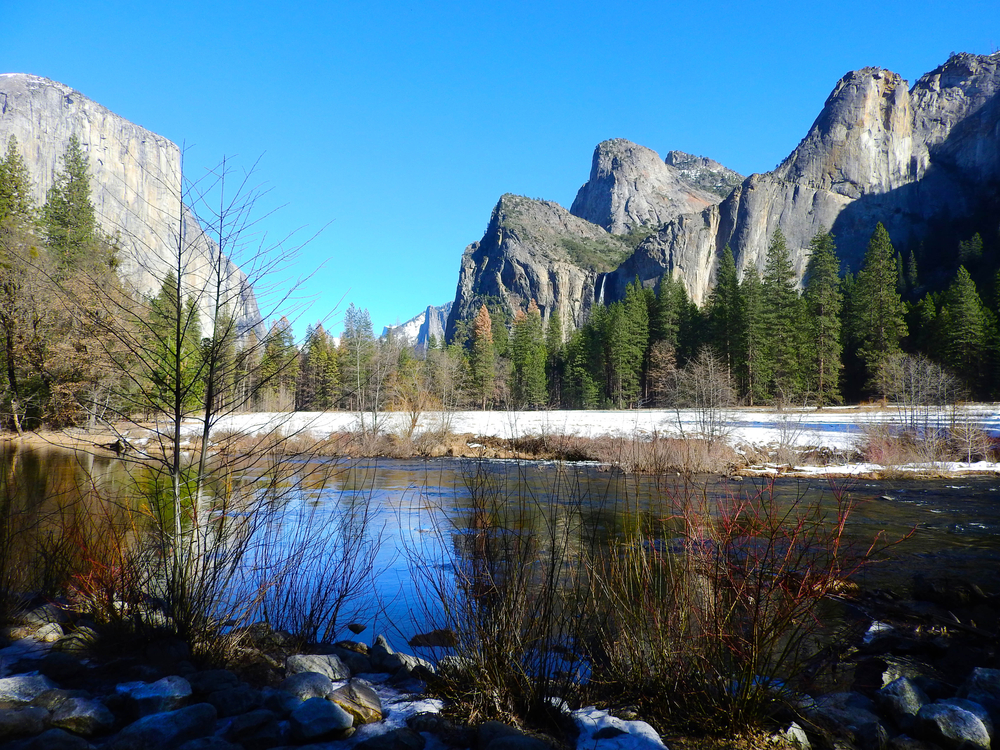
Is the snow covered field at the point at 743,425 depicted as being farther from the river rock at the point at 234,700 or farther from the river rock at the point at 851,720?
the river rock at the point at 234,700

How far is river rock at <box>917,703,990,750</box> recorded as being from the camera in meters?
3.25

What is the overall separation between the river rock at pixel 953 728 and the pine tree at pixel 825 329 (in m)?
47.8

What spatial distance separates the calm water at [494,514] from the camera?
14.5 feet

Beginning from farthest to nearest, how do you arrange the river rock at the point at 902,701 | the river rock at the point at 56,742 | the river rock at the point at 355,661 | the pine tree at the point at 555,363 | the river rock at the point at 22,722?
the pine tree at the point at 555,363
the river rock at the point at 355,661
the river rock at the point at 902,701
the river rock at the point at 22,722
the river rock at the point at 56,742

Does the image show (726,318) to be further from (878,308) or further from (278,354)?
(278,354)

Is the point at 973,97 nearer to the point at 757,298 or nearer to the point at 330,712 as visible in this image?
the point at 757,298

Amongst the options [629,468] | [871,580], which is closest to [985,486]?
[629,468]

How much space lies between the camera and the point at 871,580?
7551 millimetres

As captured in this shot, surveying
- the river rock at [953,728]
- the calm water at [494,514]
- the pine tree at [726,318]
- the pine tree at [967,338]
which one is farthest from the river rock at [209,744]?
the pine tree at [967,338]

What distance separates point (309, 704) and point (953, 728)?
375 centimetres

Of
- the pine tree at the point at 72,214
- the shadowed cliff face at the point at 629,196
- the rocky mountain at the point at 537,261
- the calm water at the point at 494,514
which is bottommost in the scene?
the calm water at the point at 494,514

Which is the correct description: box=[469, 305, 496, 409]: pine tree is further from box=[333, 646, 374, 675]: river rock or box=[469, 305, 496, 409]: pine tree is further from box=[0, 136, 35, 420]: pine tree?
box=[333, 646, 374, 675]: river rock

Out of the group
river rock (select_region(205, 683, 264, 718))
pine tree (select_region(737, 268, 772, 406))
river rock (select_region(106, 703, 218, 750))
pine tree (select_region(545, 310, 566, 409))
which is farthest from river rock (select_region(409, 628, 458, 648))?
pine tree (select_region(545, 310, 566, 409))

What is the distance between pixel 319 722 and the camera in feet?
9.55
